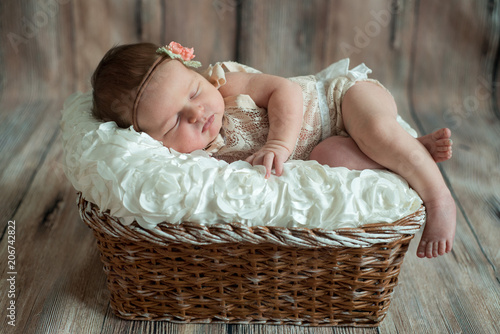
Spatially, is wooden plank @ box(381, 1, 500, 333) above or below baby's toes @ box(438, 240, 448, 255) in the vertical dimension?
below

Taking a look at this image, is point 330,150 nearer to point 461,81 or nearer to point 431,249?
point 431,249

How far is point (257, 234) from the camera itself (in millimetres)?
1106

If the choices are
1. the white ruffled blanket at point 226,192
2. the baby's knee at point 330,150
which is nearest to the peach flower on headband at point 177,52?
the white ruffled blanket at point 226,192

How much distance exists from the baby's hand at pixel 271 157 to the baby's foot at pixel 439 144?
1.20 ft

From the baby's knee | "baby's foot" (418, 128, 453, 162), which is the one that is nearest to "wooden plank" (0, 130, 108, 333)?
the baby's knee

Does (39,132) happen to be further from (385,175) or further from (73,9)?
(385,175)

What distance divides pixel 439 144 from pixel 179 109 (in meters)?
0.66

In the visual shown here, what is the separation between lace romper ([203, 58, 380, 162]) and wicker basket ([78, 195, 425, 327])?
408 mm

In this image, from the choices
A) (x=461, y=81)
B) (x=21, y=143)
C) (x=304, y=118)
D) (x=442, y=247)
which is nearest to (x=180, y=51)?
(x=304, y=118)

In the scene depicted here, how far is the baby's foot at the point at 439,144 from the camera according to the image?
4.38 ft

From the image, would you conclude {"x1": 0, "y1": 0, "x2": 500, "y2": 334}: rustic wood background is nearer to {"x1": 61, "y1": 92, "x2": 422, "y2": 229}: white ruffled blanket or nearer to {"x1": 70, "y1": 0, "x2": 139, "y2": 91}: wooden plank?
{"x1": 70, "y1": 0, "x2": 139, "y2": 91}: wooden plank

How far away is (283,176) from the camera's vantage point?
118 cm

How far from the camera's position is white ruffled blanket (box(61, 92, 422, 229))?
110 centimetres

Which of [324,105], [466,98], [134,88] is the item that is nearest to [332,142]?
[324,105]
